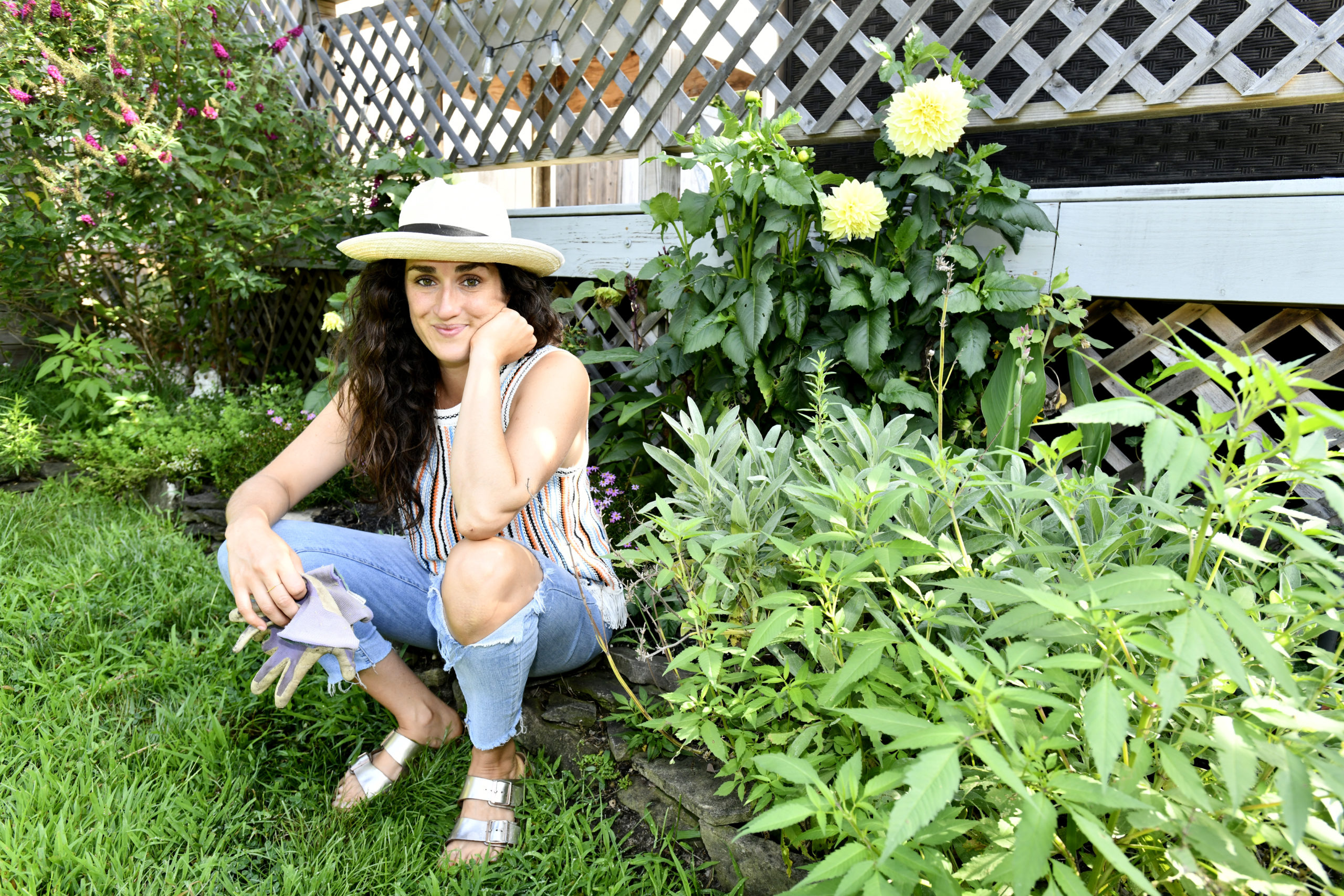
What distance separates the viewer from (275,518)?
190 cm

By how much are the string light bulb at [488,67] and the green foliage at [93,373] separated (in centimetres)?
212

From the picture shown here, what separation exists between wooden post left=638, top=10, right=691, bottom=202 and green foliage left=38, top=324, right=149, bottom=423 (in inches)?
99.0

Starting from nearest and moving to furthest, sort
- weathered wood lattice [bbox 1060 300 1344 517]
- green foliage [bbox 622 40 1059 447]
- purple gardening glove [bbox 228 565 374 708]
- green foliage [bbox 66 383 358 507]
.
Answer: purple gardening glove [bbox 228 565 374 708]
weathered wood lattice [bbox 1060 300 1344 517]
green foliage [bbox 622 40 1059 447]
green foliage [bbox 66 383 358 507]

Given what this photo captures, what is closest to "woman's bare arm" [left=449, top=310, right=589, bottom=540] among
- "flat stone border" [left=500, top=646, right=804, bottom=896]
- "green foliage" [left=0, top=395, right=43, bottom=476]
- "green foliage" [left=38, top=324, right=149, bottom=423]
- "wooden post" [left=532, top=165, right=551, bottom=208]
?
"flat stone border" [left=500, top=646, right=804, bottom=896]

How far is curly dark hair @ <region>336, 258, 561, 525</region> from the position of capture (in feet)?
6.73

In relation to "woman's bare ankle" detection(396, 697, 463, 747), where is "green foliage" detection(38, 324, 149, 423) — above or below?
above

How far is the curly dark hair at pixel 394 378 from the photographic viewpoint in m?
2.05

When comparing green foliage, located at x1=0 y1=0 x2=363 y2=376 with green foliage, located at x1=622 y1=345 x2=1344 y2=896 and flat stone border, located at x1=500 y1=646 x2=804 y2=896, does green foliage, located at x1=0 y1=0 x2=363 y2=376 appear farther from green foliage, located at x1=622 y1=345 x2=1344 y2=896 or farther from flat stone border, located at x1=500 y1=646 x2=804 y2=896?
green foliage, located at x1=622 y1=345 x2=1344 y2=896

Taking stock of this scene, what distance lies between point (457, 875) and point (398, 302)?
137 centimetres

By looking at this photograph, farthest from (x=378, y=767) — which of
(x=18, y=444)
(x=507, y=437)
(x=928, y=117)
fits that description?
(x=18, y=444)

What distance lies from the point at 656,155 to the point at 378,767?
7.26 feet

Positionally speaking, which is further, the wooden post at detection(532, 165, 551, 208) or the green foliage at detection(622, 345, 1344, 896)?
the wooden post at detection(532, 165, 551, 208)

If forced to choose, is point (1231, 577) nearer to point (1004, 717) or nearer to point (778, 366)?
point (1004, 717)

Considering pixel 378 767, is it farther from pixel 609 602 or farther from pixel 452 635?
pixel 609 602
